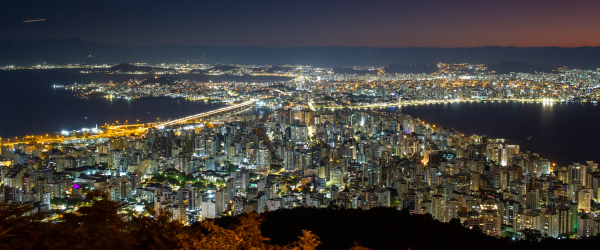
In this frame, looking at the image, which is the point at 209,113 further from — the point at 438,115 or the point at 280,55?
the point at 280,55

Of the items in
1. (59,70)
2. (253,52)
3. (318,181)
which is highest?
(253,52)

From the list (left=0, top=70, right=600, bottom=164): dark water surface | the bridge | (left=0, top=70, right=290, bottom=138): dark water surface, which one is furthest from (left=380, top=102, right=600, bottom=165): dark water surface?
(left=0, top=70, right=290, bottom=138): dark water surface

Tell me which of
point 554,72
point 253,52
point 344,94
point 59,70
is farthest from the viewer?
point 253,52

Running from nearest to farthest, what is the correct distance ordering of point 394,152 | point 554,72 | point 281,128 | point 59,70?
1. point 394,152
2. point 281,128
3. point 59,70
4. point 554,72

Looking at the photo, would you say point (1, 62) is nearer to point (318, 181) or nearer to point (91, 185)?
point (91, 185)

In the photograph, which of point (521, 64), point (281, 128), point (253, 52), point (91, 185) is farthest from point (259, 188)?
point (253, 52)

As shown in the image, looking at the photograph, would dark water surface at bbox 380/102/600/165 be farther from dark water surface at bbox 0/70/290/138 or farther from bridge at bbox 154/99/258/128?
dark water surface at bbox 0/70/290/138
